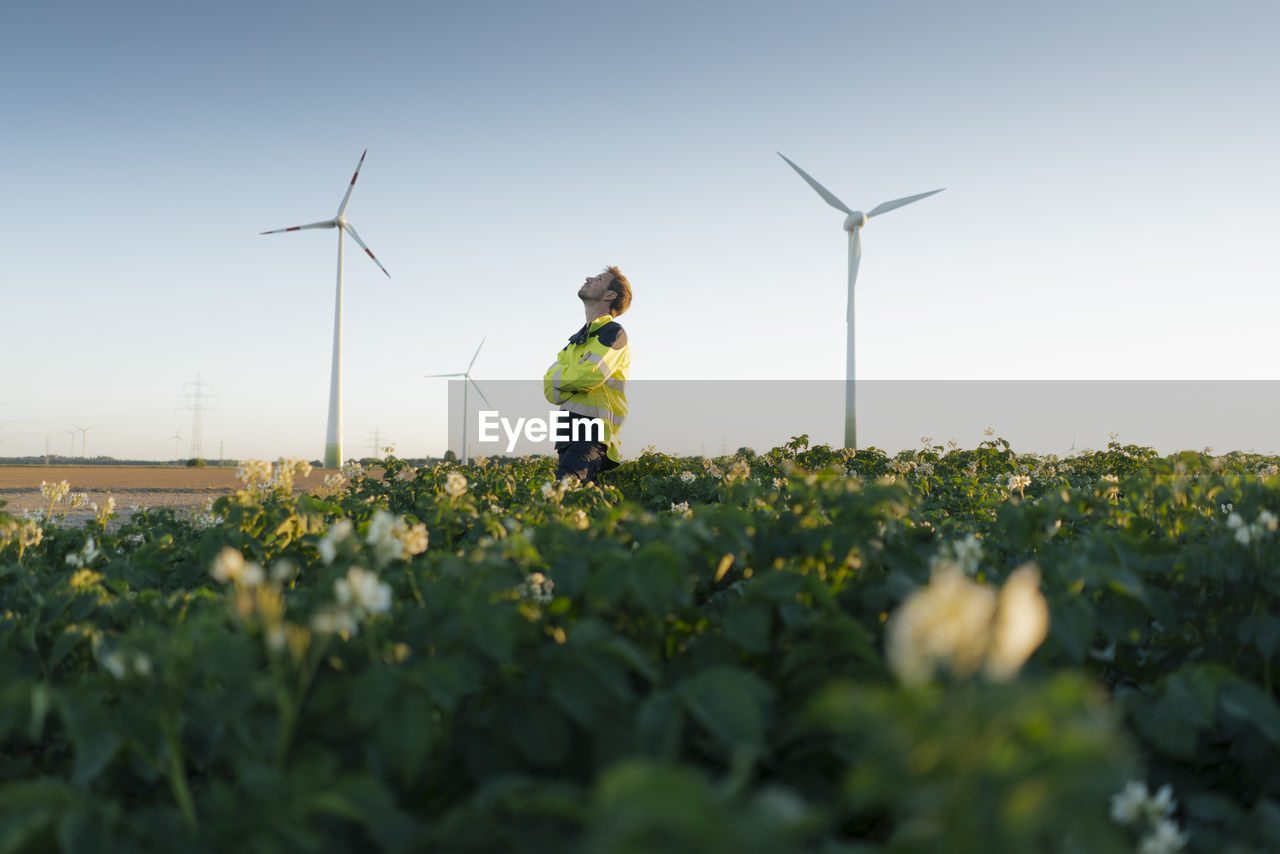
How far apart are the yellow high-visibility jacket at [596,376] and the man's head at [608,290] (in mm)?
247

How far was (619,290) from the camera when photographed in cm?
1048

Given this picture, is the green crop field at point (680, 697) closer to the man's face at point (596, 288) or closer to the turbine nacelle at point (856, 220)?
the man's face at point (596, 288)

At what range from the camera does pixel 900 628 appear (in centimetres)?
120

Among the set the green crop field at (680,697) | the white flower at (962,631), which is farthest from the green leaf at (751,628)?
the white flower at (962,631)

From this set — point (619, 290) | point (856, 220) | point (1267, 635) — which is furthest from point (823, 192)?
point (1267, 635)

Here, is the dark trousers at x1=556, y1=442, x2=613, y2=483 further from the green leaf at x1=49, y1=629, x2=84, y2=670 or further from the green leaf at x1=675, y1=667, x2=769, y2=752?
the green leaf at x1=675, y1=667, x2=769, y2=752

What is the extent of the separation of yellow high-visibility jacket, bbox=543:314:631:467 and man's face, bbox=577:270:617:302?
0.30 meters

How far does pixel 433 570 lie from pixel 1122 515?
417cm

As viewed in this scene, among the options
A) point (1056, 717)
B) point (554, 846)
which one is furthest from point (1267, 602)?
point (554, 846)

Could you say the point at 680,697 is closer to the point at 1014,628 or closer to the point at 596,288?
the point at 1014,628

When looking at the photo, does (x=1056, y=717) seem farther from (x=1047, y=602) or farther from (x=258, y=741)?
Answer: (x=258, y=741)

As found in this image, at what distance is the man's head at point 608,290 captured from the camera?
10430 millimetres

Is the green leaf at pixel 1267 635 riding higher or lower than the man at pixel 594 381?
lower

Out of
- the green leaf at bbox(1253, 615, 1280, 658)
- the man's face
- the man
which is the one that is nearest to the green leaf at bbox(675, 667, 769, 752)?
the green leaf at bbox(1253, 615, 1280, 658)
